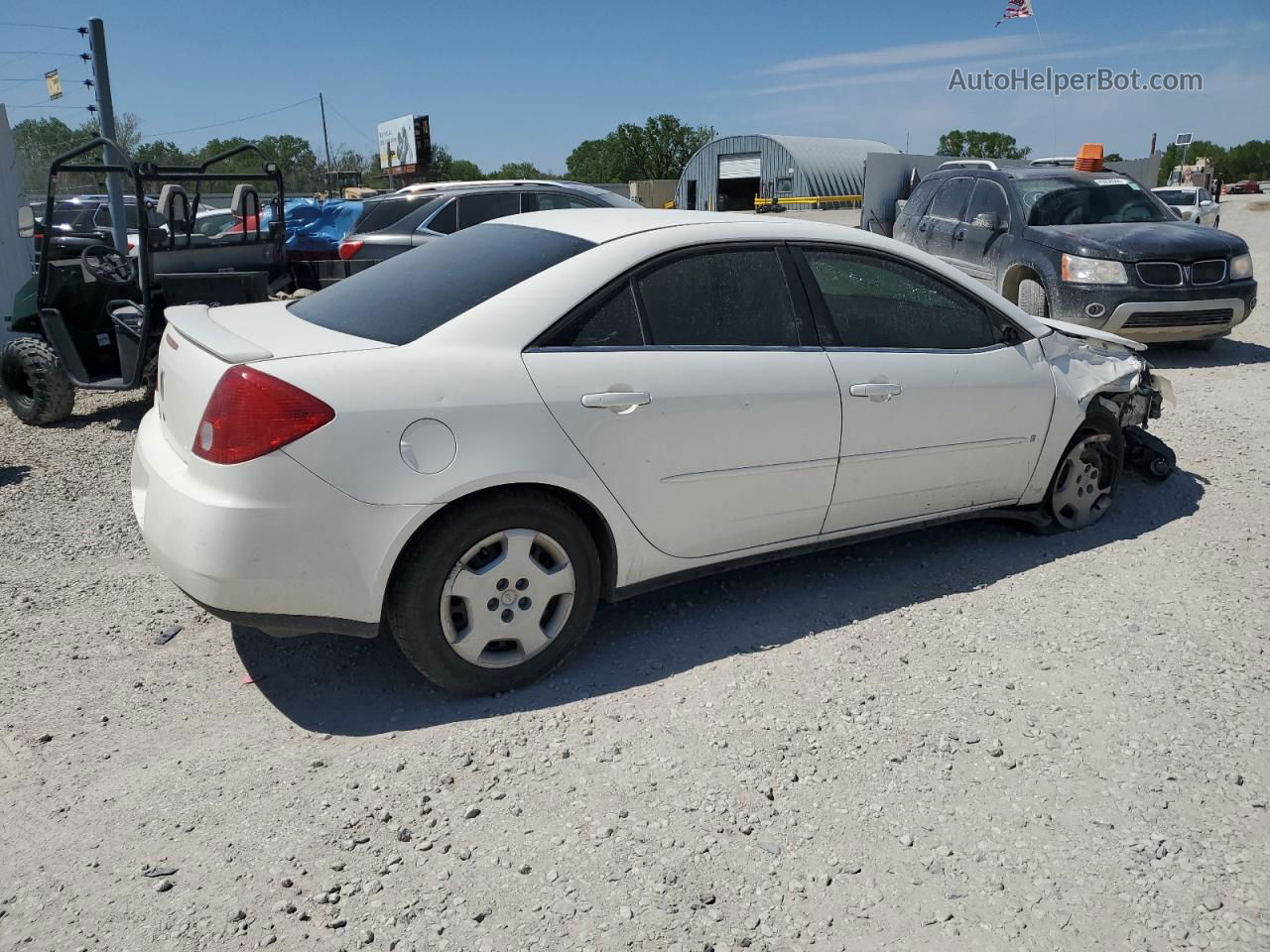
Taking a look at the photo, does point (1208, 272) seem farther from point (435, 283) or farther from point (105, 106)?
point (105, 106)

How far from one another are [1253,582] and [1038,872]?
2.54 meters

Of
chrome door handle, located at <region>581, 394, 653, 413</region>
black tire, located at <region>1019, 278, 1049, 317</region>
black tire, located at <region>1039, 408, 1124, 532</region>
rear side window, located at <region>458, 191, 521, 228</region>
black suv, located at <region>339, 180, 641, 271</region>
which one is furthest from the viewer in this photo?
rear side window, located at <region>458, 191, 521, 228</region>

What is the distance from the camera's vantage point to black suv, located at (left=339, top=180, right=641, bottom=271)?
424 inches

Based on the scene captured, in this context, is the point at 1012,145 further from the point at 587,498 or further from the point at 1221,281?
the point at 587,498

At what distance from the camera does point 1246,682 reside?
3477mm

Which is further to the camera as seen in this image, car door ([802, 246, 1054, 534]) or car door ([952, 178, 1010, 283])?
car door ([952, 178, 1010, 283])

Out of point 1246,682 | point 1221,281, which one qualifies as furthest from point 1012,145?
point 1246,682

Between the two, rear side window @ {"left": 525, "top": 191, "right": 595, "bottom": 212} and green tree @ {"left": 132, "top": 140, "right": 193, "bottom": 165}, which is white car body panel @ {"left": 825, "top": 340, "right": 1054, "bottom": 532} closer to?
rear side window @ {"left": 525, "top": 191, "right": 595, "bottom": 212}

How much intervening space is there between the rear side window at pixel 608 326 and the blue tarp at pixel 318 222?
996 cm

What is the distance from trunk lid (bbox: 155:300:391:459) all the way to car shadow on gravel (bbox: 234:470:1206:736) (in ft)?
3.14

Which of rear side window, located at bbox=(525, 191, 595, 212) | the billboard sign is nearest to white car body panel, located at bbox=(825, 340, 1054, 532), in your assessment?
rear side window, located at bbox=(525, 191, 595, 212)

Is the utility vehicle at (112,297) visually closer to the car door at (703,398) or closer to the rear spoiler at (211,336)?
the rear spoiler at (211,336)

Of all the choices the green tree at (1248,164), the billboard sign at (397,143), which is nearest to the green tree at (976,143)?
the green tree at (1248,164)

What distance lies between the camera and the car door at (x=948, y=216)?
34.3 feet
